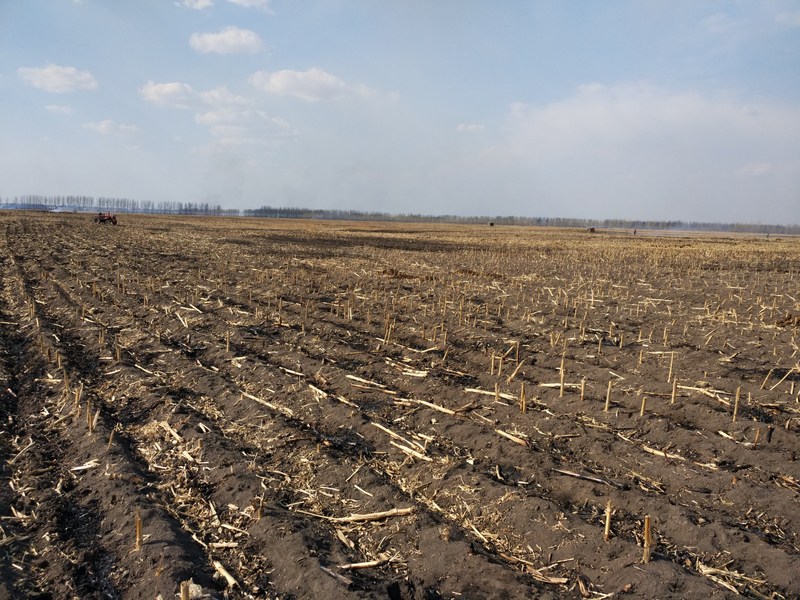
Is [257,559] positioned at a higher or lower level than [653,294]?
lower

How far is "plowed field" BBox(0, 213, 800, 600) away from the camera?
3.93 meters

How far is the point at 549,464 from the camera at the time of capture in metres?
5.48

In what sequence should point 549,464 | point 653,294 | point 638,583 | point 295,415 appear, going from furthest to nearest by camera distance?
point 653,294, point 295,415, point 549,464, point 638,583

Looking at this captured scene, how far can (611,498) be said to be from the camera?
4.86 metres

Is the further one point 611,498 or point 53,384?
point 53,384

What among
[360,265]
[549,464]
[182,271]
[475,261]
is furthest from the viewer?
[475,261]

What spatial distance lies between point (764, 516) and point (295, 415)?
4849 mm

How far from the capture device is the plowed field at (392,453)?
155 inches

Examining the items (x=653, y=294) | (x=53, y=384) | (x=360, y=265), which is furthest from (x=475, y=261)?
(x=53, y=384)

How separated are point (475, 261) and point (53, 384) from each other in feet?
67.5

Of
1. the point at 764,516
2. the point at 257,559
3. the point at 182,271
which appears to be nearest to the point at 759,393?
the point at 764,516

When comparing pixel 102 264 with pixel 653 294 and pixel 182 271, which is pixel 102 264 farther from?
pixel 653 294

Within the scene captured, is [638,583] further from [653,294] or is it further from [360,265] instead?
[360,265]

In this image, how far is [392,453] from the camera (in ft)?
18.7
